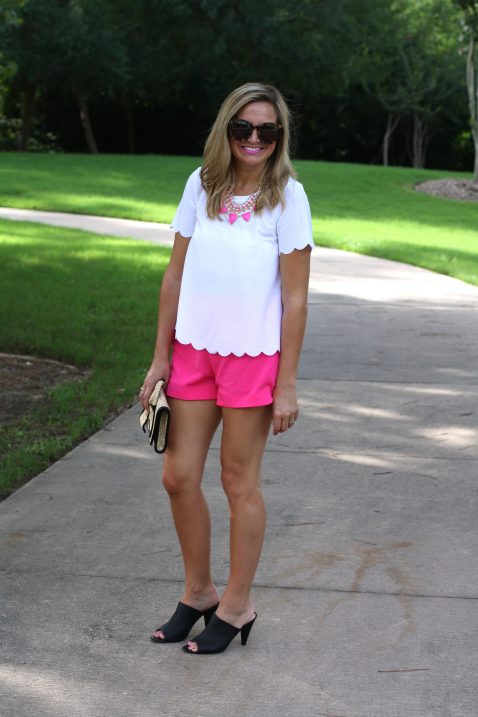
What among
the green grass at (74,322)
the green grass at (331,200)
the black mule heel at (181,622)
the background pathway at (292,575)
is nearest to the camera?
the background pathway at (292,575)

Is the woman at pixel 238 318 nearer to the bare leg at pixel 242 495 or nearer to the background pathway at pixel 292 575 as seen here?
the bare leg at pixel 242 495

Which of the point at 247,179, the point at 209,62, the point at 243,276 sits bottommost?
the point at 243,276

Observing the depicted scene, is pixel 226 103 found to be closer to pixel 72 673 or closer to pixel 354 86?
pixel 72 673

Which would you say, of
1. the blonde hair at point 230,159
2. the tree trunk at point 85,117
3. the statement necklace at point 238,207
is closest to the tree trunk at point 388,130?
the tree trunk at point 85,117

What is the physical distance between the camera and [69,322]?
974 centimetres

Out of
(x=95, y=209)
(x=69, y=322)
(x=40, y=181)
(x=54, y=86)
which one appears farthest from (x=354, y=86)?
(x=69, y=322)

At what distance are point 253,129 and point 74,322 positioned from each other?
625 cm

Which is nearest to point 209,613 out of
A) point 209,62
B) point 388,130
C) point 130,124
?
point 209,62

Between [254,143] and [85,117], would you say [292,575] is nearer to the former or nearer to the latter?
[254,143]

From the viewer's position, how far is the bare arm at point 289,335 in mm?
3658

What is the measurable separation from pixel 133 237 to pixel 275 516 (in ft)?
37.7

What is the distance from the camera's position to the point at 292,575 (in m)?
4.47

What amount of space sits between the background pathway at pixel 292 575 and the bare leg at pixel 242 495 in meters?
0.17

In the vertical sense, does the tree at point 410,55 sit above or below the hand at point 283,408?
above
